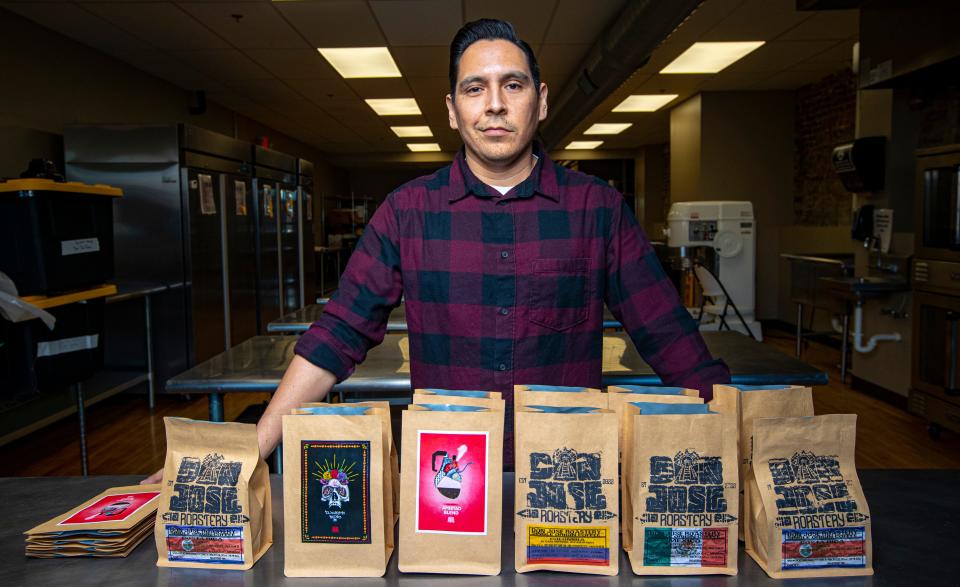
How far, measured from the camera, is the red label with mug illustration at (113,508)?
1042 mm

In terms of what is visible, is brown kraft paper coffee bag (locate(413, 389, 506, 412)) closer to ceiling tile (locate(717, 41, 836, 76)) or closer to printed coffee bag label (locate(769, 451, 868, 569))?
printed coffee bag label (locate(769, 451, 868, 569))

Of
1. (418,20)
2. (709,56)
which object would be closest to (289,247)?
(418,20)

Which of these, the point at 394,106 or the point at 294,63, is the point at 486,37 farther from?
the point at 394,106

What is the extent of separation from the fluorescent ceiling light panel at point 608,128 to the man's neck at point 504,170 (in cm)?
1034

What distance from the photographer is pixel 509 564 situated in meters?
0.95

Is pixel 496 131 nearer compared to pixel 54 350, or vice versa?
pixel 496 131

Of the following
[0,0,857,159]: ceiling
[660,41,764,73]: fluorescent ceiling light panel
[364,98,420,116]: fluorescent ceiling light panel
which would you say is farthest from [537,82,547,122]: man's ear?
[364,98,420,116]: fluorescent ceiling light panel

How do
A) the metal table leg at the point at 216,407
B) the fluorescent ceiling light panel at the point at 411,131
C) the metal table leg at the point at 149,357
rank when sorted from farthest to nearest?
the fluorescent ceiling light panel at the point at 411,131 → the metal table leg at the point at 149,357 → the metal table leg at the point at 216,407

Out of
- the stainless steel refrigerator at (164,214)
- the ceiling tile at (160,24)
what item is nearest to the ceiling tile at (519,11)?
the ceiling tile at (160,24)

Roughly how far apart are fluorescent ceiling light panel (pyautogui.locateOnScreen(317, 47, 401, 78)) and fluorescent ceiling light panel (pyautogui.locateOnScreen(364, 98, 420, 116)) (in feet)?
5.15

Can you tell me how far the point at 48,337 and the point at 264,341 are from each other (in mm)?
1138

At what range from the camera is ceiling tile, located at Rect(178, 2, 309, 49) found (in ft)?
16.9

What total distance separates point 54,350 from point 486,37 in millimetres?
2883

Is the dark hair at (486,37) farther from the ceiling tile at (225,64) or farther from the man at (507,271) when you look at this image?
the ceiling tile at (225,64)
